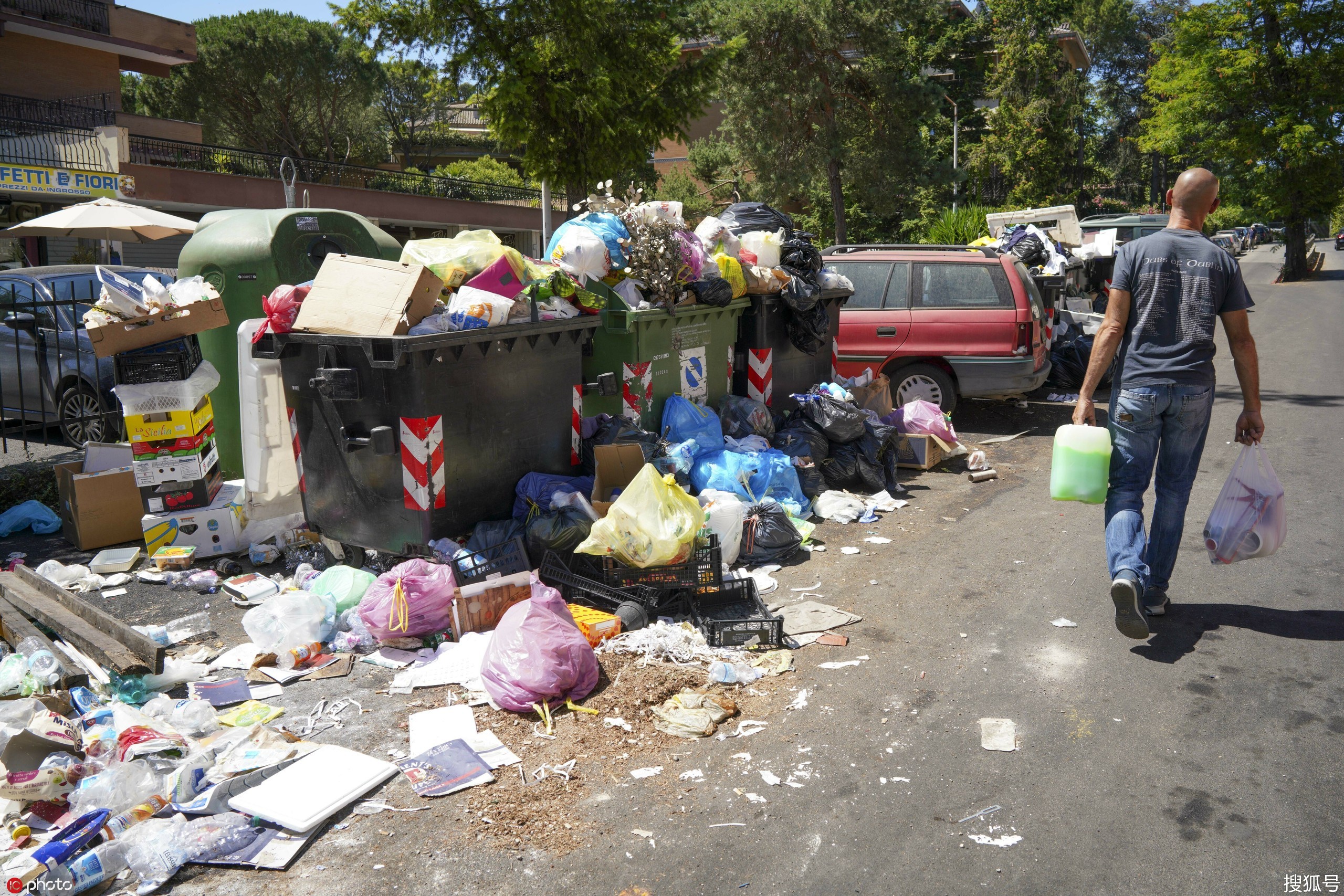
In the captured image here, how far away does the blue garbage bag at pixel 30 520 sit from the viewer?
6.43 metres

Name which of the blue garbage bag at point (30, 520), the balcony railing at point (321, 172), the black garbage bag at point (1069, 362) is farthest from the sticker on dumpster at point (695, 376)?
the balcony railing at point (321, 172)

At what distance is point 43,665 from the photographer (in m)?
3.97

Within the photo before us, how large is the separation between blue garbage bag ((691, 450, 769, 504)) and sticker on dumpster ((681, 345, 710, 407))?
2.21 ft

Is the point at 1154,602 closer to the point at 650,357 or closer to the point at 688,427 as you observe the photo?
the point at 688,427

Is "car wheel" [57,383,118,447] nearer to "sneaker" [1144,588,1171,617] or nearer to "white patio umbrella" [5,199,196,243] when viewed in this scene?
"white patio umbrella" [5,199,196,243]

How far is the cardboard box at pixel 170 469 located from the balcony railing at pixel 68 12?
21.0 meters

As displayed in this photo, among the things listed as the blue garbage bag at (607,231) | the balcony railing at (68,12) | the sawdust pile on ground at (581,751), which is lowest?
the sawdust pile on ground at (581,751)

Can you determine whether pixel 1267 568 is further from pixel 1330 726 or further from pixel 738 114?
pixel 738 114

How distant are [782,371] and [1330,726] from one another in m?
5.04

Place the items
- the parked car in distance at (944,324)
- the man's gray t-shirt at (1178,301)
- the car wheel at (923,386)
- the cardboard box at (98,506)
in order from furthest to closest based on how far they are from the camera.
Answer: the car wheel at (923,386)
the parked car in distance at (944,324)
the cardboard box at (98,506)
the man's gray t-shirt at (1178,301)

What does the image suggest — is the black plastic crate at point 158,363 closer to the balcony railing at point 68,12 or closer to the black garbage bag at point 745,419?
the black garbage bag at point 745,419

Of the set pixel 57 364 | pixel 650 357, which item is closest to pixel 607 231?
pixel 650 357

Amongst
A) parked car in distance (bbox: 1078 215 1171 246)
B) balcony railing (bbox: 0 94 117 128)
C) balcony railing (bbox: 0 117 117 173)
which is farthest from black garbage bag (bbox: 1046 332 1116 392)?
balcony railing (bbox: 0 94 117 128)

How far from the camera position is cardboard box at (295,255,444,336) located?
4.89 metres
